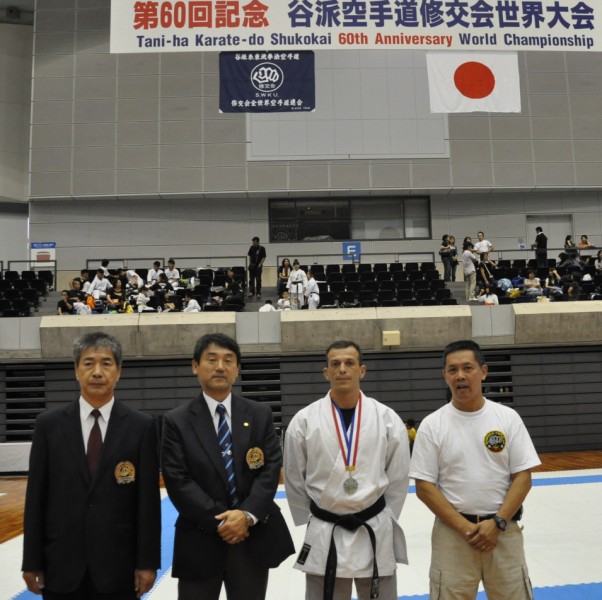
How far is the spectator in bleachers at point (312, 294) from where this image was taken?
15150 mm

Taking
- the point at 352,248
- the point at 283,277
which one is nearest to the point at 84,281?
the point at 283,277

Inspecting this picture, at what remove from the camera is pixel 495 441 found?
11.2 ft

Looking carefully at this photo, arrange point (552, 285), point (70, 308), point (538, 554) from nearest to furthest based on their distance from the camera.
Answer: point (538, 554), point (70, 308), point (552, 285)

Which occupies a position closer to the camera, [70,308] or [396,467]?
[396,467]

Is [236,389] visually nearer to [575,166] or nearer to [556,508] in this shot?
[556,508]

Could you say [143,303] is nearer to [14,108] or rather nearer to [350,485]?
[14,108]

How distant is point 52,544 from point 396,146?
18942 millimetres

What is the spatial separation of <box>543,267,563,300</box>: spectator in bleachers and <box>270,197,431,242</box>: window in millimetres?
5424

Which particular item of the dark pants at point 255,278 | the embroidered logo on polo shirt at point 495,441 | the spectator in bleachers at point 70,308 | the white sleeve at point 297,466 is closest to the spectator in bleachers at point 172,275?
the dark pants at point 255,278

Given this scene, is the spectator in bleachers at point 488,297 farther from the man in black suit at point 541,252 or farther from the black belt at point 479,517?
the black belt at point 479,517

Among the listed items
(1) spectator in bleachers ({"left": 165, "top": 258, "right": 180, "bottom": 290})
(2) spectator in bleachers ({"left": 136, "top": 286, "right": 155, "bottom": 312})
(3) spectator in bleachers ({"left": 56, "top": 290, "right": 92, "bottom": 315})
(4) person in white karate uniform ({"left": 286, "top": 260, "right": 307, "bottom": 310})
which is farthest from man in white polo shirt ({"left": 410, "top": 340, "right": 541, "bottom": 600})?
(1) spectator in bleachers ({"left": 165, "top": 258, "right": 180, "bottom": 290})

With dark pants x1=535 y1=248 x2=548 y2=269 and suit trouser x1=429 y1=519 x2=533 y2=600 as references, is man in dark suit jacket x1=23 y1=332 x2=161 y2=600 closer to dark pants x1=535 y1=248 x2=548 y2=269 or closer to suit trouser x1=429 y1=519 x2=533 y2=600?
suit trouser x1=429 y1=519 x2=533 y2=600

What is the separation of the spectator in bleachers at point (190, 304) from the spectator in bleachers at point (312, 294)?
2677mm

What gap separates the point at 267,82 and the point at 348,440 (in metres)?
10.2
